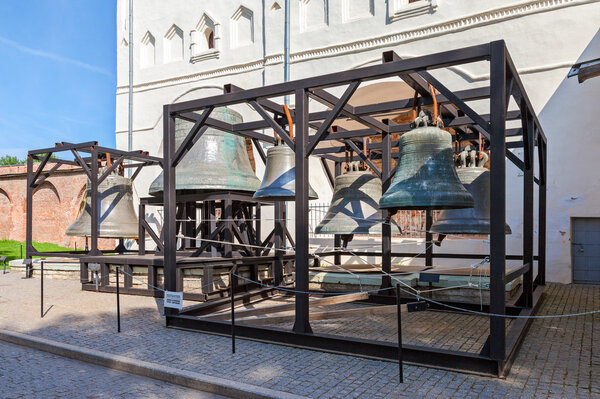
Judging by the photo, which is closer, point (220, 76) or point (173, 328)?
point (173, 328)

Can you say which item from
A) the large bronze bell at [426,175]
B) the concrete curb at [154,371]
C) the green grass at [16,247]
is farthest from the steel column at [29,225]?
the large bronze bell at [426,175]

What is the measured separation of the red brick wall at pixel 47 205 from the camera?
75.3ft

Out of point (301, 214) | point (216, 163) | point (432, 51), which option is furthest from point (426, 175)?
point (432, 51)

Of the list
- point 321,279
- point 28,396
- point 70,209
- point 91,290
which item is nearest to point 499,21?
point 321,279

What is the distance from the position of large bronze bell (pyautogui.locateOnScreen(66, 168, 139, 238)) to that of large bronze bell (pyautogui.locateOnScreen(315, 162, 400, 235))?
5.67m

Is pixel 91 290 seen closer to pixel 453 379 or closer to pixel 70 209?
pixel 453 379

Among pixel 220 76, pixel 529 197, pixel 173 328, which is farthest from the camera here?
pixel 220 76

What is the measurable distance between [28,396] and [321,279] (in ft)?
19.8

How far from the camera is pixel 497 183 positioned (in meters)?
4.52

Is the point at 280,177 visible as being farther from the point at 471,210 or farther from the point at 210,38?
the point at 210,38

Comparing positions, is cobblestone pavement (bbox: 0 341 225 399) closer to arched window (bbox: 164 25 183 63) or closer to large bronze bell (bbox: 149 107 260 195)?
large bronze bell (bbox: 149 107 260 195)

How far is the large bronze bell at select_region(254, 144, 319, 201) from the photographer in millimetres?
6750

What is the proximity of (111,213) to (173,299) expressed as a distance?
19.2 feet

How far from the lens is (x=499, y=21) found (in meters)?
11.9
